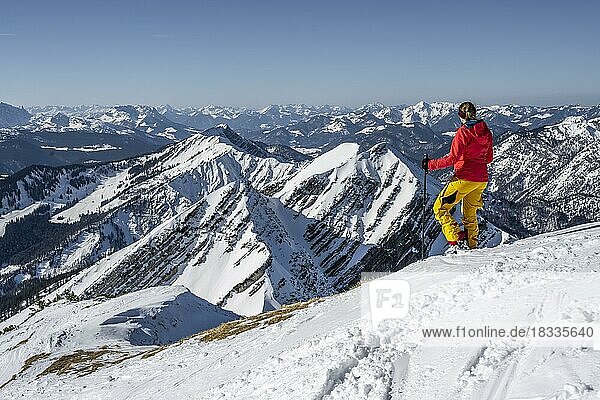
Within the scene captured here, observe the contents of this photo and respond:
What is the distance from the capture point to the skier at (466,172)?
1341cm

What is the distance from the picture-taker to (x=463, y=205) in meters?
14.9

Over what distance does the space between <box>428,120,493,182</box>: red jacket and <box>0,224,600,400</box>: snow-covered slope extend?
262cm

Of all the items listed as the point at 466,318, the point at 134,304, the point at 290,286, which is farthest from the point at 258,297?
the point at 466,318

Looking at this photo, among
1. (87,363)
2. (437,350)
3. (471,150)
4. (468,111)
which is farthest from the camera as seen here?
(87,363)

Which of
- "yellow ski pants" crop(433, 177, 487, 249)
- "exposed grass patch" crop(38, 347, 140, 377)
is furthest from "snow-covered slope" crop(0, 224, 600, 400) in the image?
"exposed grass patch" crop(38, 347, 140, 377)

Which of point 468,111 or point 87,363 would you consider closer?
point 468,111

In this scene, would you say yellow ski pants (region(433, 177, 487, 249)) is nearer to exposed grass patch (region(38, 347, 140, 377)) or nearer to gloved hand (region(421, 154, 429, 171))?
gloved hand (region(421, 154, 429, 171))

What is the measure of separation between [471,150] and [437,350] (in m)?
7.01

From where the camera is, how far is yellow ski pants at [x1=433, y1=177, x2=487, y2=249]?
556 inches

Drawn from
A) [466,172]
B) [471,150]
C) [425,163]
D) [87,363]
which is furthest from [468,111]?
[87,363]

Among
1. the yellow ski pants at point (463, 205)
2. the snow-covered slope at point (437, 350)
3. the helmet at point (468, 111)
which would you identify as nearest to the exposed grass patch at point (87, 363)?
the snow-covered slope at point (437, 350)

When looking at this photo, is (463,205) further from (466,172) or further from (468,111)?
(468,111)

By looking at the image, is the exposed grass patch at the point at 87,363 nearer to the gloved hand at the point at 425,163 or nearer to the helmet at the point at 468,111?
the gloved hand at the point at 425,163

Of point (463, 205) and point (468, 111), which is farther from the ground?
point (468, 111)
